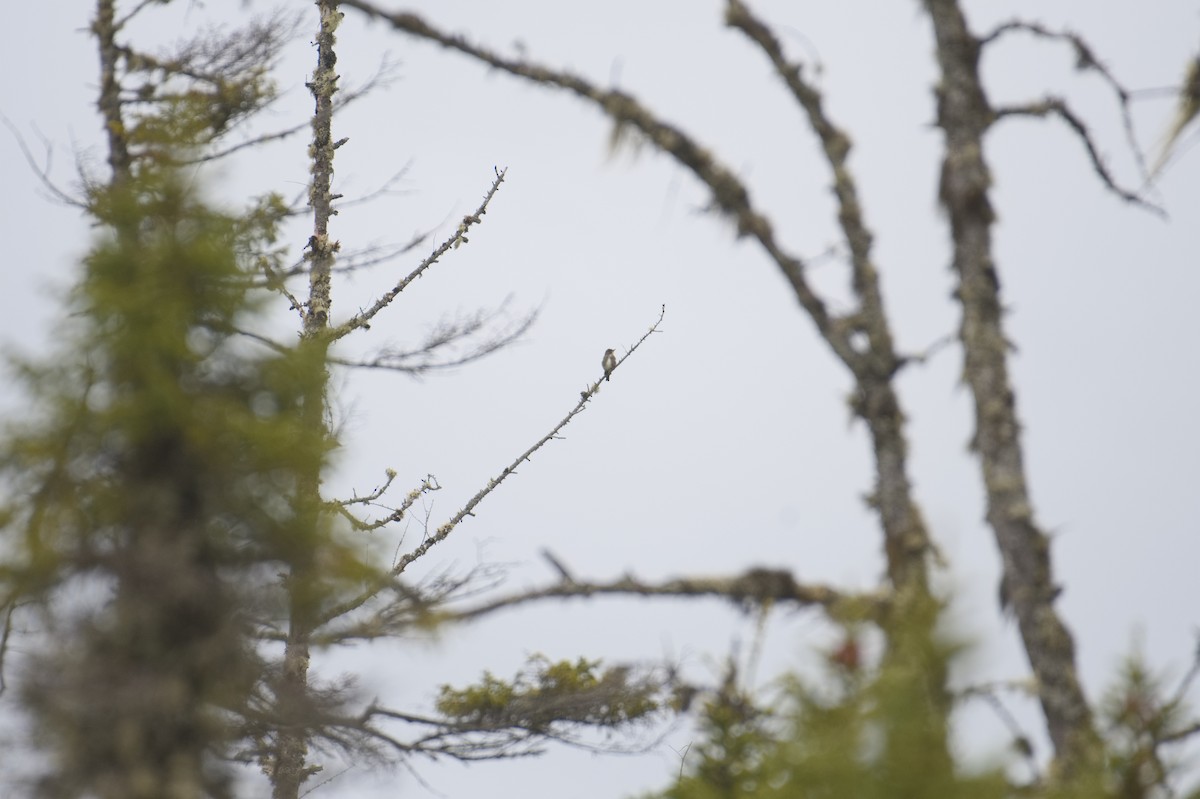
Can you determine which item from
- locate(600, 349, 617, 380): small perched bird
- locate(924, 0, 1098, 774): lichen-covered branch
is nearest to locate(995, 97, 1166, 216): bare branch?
locate(924, 0, 1098, 774): lichen-covered branch

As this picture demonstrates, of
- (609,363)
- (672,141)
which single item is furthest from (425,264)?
(672,141)

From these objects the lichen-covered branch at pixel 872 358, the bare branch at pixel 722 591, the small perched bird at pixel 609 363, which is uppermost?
the small perched bird at pixel 609 363

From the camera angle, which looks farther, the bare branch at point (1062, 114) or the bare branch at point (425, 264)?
the bare branch at point (425, 264)

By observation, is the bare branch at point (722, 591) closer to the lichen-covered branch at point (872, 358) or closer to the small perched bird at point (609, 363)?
the lichen-covered branch at point (872, 358)

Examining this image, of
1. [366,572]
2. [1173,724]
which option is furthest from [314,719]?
[1173,724]

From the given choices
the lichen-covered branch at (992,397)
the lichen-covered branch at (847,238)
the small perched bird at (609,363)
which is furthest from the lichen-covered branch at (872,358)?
the small perched bird at (609,363)

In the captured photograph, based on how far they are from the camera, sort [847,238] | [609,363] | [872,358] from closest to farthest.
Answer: [872,358] → [847,238] → [609,363]

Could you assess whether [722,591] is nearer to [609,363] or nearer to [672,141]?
[672,141]

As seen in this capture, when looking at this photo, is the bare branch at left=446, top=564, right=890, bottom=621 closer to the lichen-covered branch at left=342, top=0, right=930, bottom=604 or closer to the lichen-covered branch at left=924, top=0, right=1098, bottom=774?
the lichen-covered branch at left=342, top=0, right=930, bottom=604

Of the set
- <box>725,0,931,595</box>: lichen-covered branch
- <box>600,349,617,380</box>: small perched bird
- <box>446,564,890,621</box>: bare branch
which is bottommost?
<box>446,564,890,621</box>: bare branch

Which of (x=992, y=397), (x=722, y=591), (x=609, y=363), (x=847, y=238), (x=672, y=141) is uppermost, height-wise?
(x=609, y=363)

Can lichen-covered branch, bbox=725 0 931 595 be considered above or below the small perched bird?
below

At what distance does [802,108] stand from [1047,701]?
115 inches

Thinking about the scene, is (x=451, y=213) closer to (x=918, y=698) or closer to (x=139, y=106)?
(x=139, y=106)
